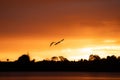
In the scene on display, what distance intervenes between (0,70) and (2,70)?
4.47 feet

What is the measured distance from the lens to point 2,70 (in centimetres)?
19962

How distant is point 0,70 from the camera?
198 meters

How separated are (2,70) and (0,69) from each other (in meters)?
0.80

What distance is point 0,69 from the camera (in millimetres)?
199250

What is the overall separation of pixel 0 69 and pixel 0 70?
0.92m
